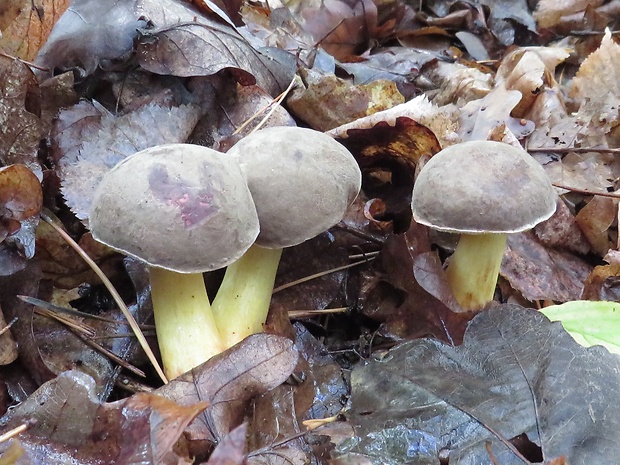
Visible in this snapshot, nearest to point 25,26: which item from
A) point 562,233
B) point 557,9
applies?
point 562,233

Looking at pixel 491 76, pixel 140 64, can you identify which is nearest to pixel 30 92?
pixel 140 64

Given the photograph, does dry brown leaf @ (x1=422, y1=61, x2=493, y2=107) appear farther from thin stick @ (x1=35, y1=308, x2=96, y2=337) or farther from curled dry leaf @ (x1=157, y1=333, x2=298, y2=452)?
thin stick @ (x1=35, y1=308, x2=96, y2=337)

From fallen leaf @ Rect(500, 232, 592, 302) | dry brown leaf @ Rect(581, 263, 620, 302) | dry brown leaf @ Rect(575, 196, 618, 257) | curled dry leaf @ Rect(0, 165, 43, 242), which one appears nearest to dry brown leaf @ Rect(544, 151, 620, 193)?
dry brown leaf @ Rect(575, 196, 618, 257)

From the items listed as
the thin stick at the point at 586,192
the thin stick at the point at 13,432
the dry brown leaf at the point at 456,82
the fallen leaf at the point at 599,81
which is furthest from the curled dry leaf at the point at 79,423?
the fallen leaf at the point at 599,81

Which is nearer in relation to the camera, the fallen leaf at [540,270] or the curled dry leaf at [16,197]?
the curled dry leaf at [16,197]

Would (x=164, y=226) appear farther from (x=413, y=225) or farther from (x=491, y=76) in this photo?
(x=491, y=76)

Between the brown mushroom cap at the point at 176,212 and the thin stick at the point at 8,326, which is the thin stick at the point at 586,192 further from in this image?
the thin stick at the point at 8,326

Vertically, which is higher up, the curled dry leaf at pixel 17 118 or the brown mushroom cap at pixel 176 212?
the curled dry leaf at pixel 17 118

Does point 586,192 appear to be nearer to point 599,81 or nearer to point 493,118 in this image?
point 493,118

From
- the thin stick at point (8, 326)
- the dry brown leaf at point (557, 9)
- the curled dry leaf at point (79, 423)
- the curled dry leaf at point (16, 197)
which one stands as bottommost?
the dry brown leaf at point (557, 9)

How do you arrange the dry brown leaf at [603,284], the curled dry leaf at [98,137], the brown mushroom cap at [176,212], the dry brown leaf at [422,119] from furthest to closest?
the dry brown leaf at [422,119] < the dry brown leaf at [603,284] < the curled dry leaf at [98,137] < the brown mushroom cap at [176,212]
